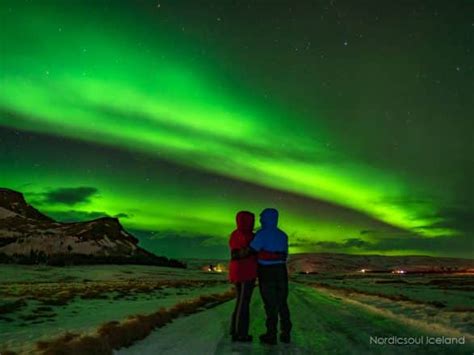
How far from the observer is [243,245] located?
10.9 m

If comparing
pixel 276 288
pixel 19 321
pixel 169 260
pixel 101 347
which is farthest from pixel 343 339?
pixel 169 260

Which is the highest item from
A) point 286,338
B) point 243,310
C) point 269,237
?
point 269,237

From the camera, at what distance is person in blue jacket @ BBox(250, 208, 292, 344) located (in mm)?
10758

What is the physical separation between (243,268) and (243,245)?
485mm

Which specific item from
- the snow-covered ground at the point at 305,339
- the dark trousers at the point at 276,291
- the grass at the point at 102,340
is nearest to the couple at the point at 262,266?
the dark trousers at the point at 276,291

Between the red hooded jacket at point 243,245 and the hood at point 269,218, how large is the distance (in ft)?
1.17

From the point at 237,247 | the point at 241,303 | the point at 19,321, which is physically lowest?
the point at 19,321

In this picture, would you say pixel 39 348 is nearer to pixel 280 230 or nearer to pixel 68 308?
pixel 280 230

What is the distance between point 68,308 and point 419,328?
61.9 feet

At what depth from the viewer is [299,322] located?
15320 mm

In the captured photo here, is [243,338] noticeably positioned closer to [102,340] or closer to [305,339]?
[305,339]

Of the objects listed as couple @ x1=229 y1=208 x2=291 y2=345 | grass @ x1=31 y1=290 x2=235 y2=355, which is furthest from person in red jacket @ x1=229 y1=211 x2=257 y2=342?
grass @ x1=31 y1=290 x2=235 y2=355

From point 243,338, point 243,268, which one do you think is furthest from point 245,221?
point 243,338

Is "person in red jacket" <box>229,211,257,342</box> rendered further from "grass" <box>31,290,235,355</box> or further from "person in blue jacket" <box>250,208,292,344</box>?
"grass" <box>31,290,235,355</box>
